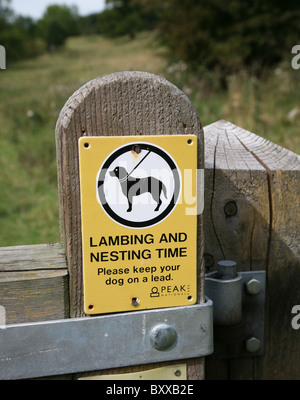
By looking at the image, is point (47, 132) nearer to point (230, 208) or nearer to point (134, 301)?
point (230, 208)

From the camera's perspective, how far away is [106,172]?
103cm

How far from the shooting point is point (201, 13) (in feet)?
41.1

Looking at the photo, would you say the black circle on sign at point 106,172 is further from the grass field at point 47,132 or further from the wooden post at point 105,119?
the grass field at point 47,132

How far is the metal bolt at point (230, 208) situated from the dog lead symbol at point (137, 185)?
0.35m

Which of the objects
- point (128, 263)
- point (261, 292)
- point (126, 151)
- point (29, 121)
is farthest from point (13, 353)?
point (29, 121)

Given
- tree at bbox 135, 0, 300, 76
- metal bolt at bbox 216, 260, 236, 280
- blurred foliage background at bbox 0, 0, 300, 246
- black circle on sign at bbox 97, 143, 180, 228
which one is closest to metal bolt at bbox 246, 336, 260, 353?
metal bolt at bbox 216, 260, 236, 280

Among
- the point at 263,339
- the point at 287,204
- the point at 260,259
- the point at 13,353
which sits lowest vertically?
the point at 263,339

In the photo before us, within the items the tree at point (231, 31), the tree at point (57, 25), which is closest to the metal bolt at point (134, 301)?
the tree at point (231, 31)

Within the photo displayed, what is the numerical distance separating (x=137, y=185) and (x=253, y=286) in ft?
1.72

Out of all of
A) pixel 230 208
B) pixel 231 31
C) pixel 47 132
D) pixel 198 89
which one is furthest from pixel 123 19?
pixel 230 208

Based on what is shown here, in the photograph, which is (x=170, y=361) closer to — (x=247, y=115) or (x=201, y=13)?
(x=247, y=115)

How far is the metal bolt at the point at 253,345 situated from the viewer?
1.38 m

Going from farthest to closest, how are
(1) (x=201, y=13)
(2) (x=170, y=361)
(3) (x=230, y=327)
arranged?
(1) (x=201, y=13)
(3) (x=230, y=327)
(2) (x=170, y=361)

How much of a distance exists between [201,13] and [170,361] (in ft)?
41.3
